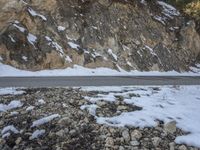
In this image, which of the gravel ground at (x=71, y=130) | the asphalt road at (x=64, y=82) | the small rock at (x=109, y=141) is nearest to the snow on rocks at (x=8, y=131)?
the gravel ground at (x=71, y=130)

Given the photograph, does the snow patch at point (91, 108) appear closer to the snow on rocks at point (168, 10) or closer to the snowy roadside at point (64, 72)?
the snowy roadside at point (64, 72)

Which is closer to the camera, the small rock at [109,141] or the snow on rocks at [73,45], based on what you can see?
the small rock at [109,141]

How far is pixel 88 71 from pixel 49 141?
16299mm

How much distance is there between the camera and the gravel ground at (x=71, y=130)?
25.2 ft

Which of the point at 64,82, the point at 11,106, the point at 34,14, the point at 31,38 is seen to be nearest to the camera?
the point at 11,106

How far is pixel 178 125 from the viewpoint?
8.47m

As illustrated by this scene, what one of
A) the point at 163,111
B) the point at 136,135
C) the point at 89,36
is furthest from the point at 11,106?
the point at 89,36

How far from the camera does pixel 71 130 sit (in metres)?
8.13

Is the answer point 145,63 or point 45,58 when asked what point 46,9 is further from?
point 145,63

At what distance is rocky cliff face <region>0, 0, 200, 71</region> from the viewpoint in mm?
23578

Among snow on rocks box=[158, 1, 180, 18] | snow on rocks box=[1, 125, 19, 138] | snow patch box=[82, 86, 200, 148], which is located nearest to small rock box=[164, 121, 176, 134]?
snow patch box=[82, 86, 200, 148]

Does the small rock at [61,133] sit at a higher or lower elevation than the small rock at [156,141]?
higher

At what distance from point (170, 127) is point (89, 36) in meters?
19.1

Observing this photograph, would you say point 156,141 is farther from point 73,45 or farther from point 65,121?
point 73,45
